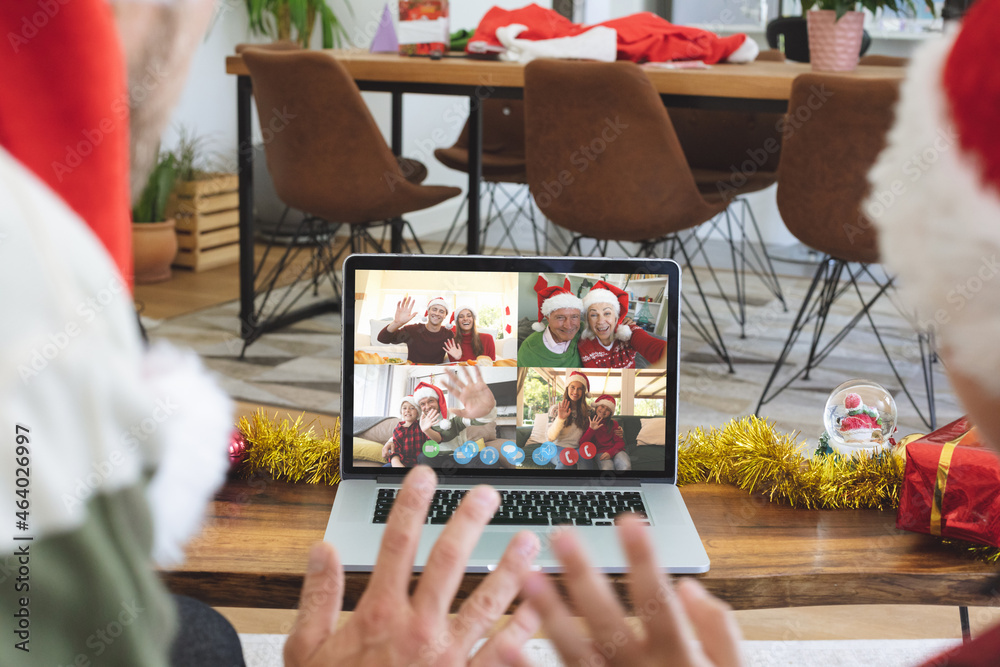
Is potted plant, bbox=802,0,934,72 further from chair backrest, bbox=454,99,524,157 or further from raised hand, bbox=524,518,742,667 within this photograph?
raised hand, bbox=524,518,742,667

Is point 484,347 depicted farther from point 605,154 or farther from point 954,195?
point 605,154

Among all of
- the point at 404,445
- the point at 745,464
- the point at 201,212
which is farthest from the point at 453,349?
the point at 201,212

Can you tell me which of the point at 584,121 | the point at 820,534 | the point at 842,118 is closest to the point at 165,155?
the point at 584,121

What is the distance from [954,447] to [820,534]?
16cm

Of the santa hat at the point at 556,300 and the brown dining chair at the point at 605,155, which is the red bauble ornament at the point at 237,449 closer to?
the santa hat at the point at 556,300

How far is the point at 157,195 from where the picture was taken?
386 centimetres

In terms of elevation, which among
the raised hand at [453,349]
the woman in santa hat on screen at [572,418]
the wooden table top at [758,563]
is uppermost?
the raised hand at [453,349]

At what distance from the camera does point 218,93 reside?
185 inches

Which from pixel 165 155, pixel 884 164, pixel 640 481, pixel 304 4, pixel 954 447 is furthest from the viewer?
pixel 304 4

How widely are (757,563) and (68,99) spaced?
29.8 inches

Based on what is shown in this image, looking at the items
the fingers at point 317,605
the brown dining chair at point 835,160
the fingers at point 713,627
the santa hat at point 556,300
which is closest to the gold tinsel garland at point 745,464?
the santa hat at point 556,300

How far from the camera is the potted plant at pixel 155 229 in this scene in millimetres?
3803

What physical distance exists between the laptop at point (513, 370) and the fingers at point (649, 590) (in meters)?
0.49

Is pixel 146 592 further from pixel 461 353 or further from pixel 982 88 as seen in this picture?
pixel 461 353
